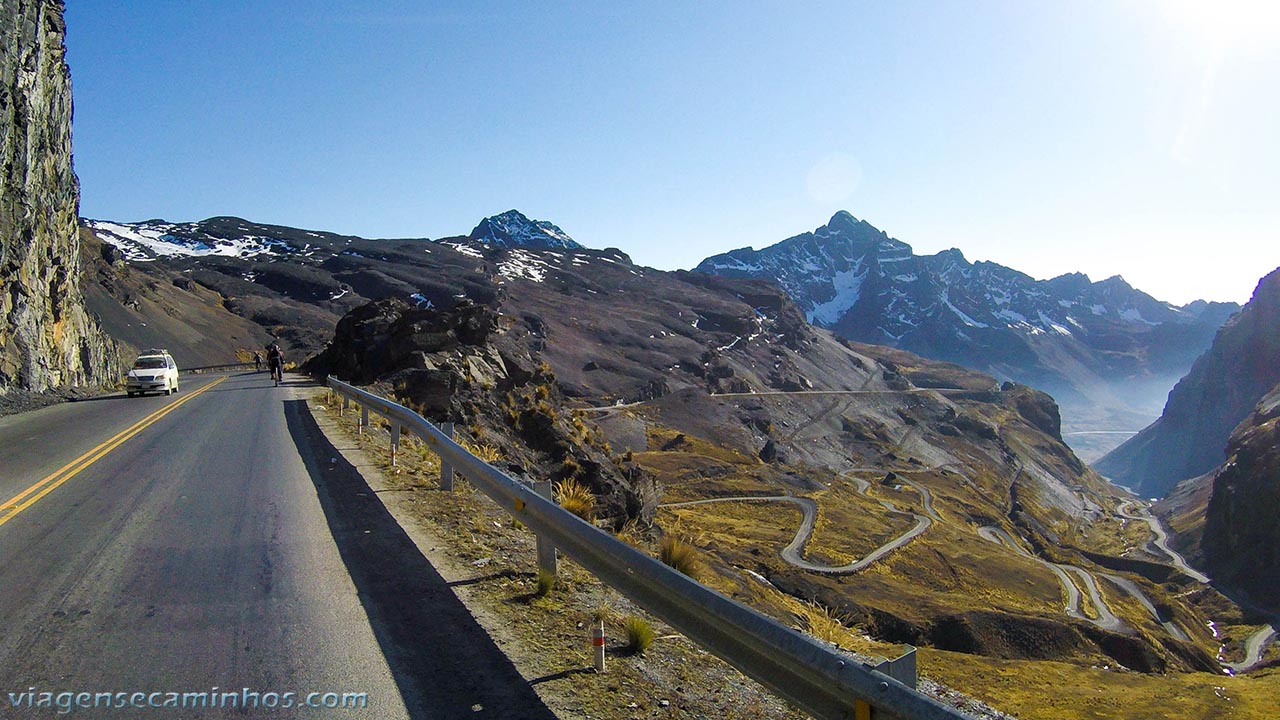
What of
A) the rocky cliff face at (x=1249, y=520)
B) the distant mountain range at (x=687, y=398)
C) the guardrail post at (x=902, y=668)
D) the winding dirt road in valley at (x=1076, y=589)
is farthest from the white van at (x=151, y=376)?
the rocky cliff face at (x=1249, y=520)

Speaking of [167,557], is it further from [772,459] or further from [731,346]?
[731,346]

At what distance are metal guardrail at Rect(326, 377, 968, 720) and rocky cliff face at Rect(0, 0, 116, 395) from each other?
28997 millimetres

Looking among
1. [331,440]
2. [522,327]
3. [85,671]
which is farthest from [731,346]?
[85,671]

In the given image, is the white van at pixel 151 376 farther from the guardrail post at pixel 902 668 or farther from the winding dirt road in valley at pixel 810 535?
the winding dirt road in valley at pixel 810 535

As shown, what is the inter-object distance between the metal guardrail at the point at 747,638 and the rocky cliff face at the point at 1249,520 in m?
105

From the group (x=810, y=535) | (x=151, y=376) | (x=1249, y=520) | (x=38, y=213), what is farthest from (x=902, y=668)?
(x=1249, y=520)

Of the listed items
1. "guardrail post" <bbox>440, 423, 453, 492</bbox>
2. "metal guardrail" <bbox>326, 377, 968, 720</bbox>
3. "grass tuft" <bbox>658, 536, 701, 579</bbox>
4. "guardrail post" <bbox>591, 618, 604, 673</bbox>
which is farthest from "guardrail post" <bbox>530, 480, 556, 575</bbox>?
"guardrail post" <bbox>440, 423, 453, 492</bbox>

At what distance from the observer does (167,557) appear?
7.05m

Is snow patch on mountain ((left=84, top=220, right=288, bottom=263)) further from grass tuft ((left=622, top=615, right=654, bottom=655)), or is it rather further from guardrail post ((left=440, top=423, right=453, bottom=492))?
grass tuft ((left=622, top=615, right=654, bottom=655))

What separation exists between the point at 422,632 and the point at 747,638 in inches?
101

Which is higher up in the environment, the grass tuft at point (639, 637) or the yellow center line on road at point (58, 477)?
the yellow center line on road at point (58, 477)

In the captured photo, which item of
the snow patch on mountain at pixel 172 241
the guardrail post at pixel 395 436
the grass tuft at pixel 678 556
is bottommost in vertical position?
the grass tuft at pixel 678 556

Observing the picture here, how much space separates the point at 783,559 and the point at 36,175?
4319 cm

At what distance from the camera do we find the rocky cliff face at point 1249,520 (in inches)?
3504
